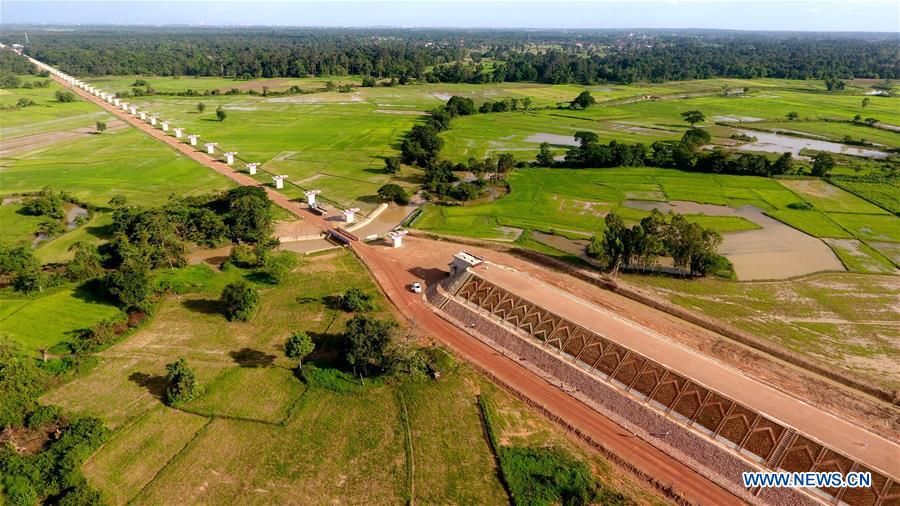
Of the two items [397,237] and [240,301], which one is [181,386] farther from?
[397,237]

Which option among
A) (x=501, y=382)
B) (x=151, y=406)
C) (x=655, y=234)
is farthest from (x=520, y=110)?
(x=151, y=406)

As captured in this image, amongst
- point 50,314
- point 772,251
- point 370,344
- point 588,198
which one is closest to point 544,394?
point 370,344

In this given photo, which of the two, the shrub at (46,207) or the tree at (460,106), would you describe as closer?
the shrub at (46,207)

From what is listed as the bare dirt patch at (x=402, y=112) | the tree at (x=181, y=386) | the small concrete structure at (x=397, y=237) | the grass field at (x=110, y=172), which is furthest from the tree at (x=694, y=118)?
the tree at (x=181, y=386)

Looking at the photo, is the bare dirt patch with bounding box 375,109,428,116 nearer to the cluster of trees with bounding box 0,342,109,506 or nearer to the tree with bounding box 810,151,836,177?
the tree with bounding box 810,151,836,177

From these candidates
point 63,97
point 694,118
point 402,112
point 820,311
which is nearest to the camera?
point 820,311

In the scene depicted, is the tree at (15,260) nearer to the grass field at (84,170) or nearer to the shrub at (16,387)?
the grass field at (84,170)
